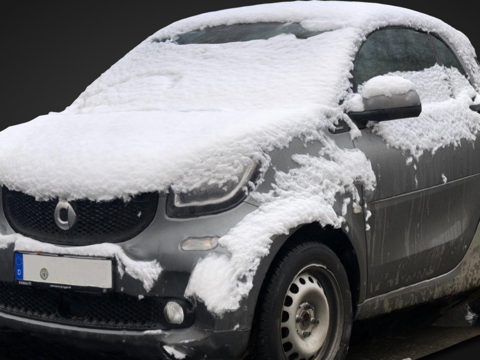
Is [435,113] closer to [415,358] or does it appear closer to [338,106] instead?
[338,106]

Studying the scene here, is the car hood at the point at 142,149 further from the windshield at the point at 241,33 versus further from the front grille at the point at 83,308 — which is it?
the windshield at the point at 241,33

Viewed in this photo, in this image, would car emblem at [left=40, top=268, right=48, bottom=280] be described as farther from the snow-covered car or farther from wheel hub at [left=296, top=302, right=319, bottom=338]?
wheel hub at [left=296, top=302, right=319, bottom=338]

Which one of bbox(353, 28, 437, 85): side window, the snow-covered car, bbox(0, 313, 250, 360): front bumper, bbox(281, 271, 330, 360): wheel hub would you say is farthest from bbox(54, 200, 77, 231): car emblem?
bbox(353, 28, 437, 85): side window

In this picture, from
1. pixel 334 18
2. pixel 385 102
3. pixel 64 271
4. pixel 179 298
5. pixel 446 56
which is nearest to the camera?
pixel 179 298

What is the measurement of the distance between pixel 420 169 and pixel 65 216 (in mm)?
1969

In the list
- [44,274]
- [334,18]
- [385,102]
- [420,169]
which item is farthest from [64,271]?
[334,18]

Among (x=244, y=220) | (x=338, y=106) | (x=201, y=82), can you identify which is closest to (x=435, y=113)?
(x=338, y=106)

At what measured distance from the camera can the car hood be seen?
450 centimetres

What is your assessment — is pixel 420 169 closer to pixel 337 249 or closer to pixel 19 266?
pixel 337 249

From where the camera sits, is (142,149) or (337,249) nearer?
(142,149)

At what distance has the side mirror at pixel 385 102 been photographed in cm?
520

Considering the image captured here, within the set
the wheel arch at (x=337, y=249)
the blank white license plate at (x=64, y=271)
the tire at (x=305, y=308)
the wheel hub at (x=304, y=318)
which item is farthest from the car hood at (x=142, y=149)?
the wheel hub at (x=304, y=318)

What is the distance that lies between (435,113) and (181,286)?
7.22ft

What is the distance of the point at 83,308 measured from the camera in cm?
467
